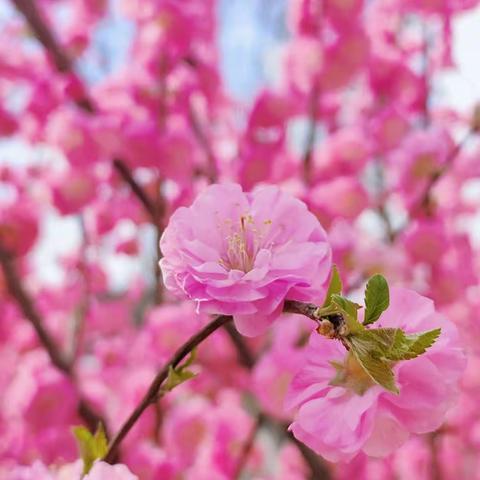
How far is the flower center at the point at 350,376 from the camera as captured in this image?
0.44 m

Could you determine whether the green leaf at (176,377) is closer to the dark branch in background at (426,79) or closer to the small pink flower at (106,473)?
the small pink flower at (106,473)

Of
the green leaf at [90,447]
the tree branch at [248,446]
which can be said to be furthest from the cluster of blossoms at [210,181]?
the green leaf at [90,447]

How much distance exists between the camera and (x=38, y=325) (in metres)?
1.26

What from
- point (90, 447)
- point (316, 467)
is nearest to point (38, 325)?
point (316, 467)

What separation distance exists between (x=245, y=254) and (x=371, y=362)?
12 centimetres

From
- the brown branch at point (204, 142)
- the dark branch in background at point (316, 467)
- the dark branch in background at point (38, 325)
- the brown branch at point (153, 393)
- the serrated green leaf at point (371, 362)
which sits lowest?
the dark branch in background at point (316, 467)

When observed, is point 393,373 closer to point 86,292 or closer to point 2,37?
point 86,292

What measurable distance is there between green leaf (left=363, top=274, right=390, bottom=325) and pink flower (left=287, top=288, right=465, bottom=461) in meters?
0.03

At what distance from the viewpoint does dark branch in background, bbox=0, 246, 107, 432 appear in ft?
4.11

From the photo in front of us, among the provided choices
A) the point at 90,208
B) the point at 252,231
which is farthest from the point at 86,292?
the point at 252,231

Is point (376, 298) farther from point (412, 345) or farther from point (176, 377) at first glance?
point (176, 377)

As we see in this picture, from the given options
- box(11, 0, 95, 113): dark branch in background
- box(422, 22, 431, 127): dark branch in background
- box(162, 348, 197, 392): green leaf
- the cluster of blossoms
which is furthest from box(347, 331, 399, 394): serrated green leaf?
box(422, 22, 431, 127): dark branch in background

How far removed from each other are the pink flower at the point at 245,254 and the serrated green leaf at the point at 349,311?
40mm

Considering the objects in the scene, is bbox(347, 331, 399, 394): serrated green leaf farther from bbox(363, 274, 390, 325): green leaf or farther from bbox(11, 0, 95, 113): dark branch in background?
bbox(11, 0, 95, 113): dark branch in background
